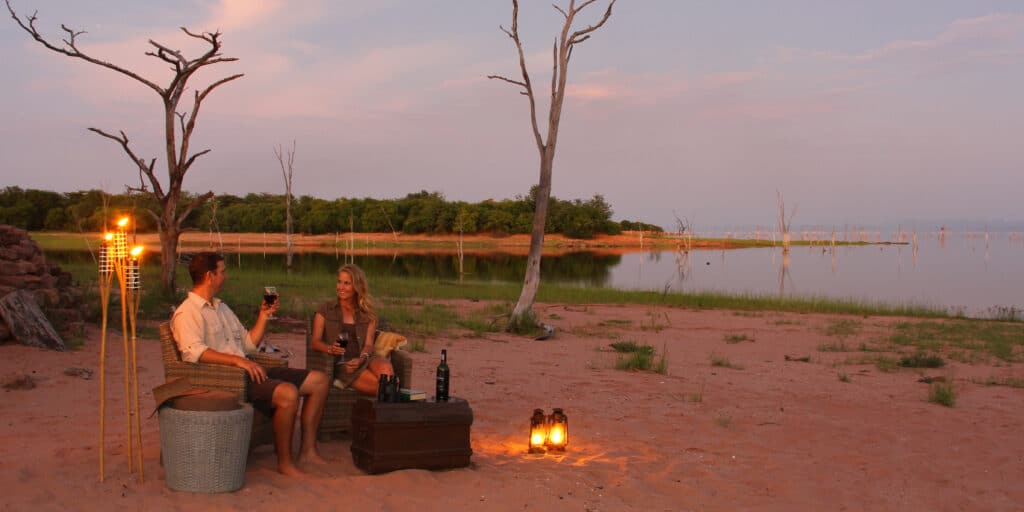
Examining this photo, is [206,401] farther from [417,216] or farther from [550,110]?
[417,216]

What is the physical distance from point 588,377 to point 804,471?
3.57m

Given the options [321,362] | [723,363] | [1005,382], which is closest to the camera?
[321,362]

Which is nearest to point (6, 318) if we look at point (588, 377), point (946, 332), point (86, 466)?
point (86, 466)

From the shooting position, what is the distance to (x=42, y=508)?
391 cm

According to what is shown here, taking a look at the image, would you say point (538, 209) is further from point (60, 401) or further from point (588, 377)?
point (60, 401)

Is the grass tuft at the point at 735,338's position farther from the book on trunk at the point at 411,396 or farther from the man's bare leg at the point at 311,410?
the man's bare leg at the point at 311,410

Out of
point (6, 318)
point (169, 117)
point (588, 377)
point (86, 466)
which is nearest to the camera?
point (86, 466)

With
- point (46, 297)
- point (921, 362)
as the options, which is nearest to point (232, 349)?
point (46, 297)

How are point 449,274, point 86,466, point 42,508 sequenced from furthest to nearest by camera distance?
point 449,274
point 86,466
point 42,508

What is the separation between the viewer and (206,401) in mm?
4188

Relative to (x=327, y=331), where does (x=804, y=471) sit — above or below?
below

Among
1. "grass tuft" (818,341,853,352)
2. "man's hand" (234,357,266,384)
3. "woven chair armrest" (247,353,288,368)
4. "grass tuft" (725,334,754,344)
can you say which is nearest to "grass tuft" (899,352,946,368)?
"grass tuft" (818,341,853,352)

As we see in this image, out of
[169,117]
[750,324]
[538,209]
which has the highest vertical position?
[169,117]

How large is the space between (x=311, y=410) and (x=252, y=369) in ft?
1.84
